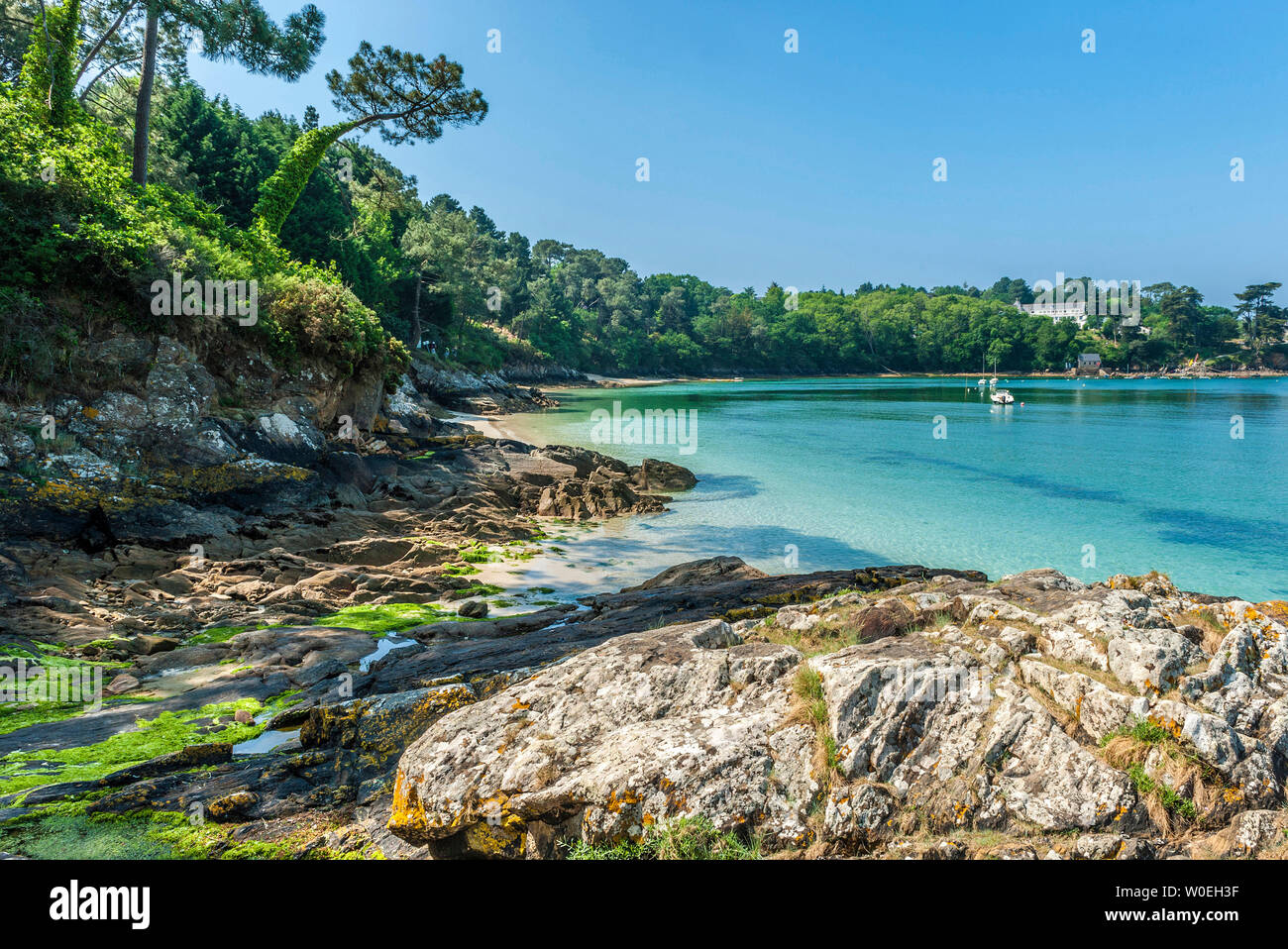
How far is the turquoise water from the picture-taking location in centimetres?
1576

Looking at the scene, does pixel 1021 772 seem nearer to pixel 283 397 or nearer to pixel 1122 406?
pixel 283 397

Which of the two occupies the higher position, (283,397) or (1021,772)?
(283,397)

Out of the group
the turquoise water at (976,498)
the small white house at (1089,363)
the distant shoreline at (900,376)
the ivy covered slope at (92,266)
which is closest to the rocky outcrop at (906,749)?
the turquoise water at (976,498)

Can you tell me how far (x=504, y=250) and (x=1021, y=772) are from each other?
416ft

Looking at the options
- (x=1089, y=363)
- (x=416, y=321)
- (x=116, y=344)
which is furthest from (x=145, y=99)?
(x=1089, y=363)

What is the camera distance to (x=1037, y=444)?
39094mm

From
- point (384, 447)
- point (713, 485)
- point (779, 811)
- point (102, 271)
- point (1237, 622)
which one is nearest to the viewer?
point (779, 811)

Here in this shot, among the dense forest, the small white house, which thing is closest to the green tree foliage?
the dense forest

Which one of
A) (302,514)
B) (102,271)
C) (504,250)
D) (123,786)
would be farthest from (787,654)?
(504,250)

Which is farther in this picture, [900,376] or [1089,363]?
[900,376]

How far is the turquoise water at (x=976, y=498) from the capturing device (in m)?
15.8

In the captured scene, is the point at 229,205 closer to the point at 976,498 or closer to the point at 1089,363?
the point at 976,498

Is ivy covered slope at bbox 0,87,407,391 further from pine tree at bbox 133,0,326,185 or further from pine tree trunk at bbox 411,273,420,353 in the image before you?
pine tree trunk at bbox 411,273,420,353

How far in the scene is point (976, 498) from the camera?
2355 cm
